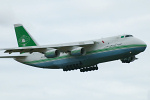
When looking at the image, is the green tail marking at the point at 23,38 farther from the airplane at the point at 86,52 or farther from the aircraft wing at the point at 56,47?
the aircraft wing at the point at 56,47

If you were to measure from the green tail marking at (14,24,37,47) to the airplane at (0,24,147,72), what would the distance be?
9.58ft

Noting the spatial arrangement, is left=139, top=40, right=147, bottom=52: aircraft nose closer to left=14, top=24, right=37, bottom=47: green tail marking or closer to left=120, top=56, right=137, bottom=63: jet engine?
left=120, top=56, right=137, bottom=63: jet engine

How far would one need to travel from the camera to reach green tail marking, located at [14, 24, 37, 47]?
53.3 metres

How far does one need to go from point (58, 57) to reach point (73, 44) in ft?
9.12

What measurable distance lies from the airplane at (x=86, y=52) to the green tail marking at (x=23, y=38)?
9.58 ft

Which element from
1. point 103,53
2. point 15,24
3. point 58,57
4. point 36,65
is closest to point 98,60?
point 103,53

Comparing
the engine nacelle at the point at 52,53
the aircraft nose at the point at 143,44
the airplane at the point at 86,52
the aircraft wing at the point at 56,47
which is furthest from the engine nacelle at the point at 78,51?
the aircraft nose at the point at 143,44

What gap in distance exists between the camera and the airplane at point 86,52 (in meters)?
45.2

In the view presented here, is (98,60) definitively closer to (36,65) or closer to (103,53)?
(103,53)

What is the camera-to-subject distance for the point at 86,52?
1848 inches

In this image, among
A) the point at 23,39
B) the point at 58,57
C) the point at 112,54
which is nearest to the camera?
the point at 112,54

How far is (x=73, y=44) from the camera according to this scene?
155ft

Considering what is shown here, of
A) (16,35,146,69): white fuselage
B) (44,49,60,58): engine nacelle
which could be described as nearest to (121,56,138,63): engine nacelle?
(16,35,146,69): white fuselage

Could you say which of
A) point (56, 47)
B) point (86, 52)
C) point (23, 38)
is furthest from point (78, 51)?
point (23, 38)
